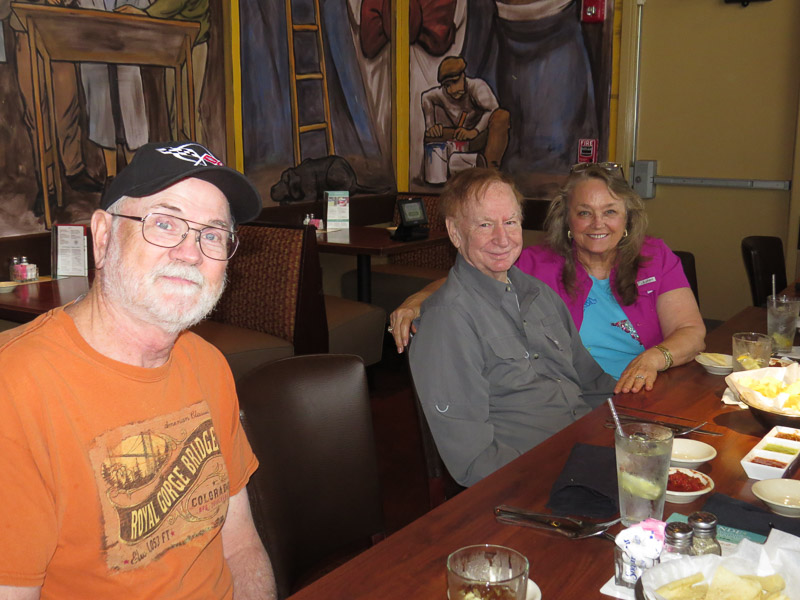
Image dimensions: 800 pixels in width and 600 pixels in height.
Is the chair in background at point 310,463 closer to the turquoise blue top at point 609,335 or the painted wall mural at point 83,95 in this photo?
the turquoise blue top at point 609,335

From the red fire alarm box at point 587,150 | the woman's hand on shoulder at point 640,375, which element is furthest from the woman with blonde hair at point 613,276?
the red fire alarm box at point 587,150

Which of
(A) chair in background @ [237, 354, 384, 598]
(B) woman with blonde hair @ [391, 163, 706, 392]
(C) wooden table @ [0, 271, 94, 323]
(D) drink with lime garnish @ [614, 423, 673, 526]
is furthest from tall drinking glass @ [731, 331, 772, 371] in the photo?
(C) wooden table @ [0, 271, 94, 323]

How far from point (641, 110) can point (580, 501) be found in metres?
4.43

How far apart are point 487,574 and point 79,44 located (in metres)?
3.74

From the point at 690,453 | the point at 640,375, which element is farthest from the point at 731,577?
the point at 640,375

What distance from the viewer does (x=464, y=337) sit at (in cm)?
189

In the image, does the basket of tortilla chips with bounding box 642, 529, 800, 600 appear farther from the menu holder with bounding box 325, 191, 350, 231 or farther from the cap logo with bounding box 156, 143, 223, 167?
the menu holder with bounding box 325, 191, 350, 231

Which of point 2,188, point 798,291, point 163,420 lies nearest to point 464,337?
point 163,420

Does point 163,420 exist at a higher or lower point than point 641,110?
lower

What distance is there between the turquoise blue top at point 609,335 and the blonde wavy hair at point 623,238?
57mm

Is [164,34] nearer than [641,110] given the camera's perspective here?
Yes

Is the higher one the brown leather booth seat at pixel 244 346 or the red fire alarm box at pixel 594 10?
the red fire alarm box at pixel 594 10

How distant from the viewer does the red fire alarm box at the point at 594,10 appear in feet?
16.9

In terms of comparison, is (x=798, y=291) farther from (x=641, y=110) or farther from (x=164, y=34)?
(x=164, y=34)
